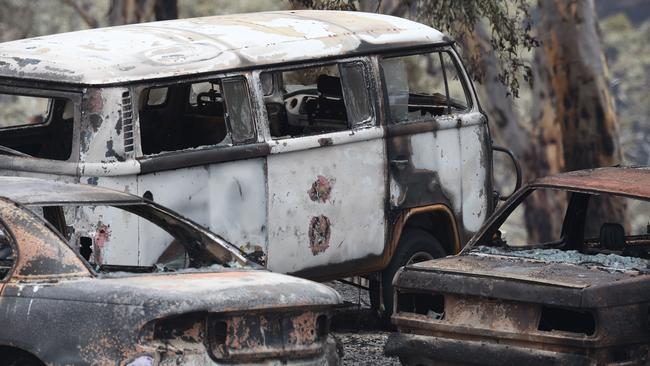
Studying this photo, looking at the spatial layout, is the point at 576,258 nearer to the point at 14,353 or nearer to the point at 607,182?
the point at 607,182

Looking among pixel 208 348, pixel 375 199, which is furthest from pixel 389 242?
pixel 208 348

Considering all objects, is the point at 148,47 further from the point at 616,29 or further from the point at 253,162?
the point at 616,29

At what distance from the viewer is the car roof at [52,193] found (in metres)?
7.11

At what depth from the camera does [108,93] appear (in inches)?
372

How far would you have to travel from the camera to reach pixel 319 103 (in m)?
11.4

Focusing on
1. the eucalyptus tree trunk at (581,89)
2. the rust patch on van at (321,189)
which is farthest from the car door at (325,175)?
the eucalyptus tree trunk at (581,89)

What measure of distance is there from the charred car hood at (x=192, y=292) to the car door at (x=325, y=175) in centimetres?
304

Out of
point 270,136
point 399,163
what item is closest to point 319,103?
point 399,163

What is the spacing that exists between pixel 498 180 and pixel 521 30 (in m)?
23.2

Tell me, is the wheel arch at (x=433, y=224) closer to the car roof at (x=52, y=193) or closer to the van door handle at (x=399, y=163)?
the van door handle at (x=399, y=163)

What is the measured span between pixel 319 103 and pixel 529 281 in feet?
11.7

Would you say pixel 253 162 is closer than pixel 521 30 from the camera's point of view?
Yes

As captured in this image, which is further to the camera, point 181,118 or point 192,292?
point 181,118

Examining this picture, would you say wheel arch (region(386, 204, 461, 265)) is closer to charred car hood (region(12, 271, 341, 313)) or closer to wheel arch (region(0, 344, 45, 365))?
charred car hood (region(12, 271, 341, 313))
